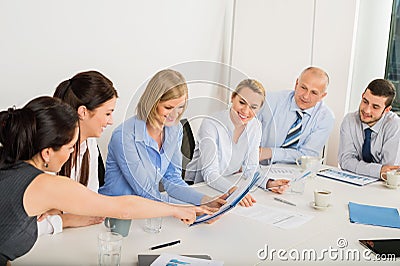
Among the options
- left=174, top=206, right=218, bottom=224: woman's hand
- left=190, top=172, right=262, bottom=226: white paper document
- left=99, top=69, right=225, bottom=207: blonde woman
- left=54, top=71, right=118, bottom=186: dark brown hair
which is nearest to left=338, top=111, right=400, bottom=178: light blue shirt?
left=190, top=172, right=262, bottom=226: white paper document

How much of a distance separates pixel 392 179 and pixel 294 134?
0.74 metres

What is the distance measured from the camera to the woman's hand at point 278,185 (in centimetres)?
243

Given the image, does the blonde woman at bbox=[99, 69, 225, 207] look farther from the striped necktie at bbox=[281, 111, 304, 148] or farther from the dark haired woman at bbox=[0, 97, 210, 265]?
the striped necktie at bbox=[281, 111, 304, 148]

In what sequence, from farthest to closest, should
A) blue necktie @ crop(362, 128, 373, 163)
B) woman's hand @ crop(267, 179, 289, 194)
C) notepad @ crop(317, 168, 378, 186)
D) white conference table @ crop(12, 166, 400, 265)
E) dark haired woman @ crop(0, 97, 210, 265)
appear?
blue necktie @ crop(362, 128, 373, 163) → notepad @ crop(317, 168, 378, 186) → woman's hand @ crop(267, 179, 289, 194) → white conference table @ crop(12, 166, 400, 265) → dark haired woman @ crop(0, 97, 210, 265)

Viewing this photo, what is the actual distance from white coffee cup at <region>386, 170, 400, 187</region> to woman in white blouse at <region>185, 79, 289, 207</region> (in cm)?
80

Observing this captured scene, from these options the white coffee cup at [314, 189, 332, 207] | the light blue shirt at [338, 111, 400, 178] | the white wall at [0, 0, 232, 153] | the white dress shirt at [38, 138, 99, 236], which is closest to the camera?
the white dress shirt at [38, 138, 99, 236]

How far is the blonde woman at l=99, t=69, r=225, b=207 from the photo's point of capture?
185cm

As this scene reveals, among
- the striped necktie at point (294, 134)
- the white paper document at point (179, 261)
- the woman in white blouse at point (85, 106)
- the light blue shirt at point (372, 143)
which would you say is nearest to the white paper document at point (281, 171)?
the striped necktie at point (294, 134)

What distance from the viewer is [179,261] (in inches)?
62.6

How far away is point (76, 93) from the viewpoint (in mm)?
2119

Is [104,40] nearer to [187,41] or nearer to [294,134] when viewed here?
[187,41]

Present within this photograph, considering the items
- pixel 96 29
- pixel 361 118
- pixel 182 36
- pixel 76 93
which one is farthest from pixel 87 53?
pixel 361 118

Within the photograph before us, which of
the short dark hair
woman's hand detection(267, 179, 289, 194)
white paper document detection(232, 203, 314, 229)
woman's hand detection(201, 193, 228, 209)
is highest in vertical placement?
the short dark hair

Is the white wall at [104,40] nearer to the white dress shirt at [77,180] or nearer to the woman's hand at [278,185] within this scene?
the white dress shirt at [77,180]
